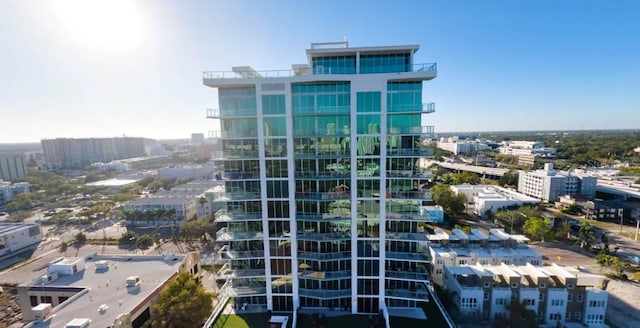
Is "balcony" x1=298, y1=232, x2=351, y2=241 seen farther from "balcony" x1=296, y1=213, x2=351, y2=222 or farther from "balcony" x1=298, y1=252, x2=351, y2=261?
"balcony" x1=298, y1=252, x2=351, y2=261

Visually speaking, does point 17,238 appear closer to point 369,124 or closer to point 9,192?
point 9,192

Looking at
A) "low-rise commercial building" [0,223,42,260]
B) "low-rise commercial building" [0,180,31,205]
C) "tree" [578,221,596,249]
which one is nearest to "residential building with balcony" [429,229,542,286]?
"tree" [578,221,596,249]

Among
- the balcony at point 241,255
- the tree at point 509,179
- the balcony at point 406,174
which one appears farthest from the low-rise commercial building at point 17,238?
the tree at point 509,179

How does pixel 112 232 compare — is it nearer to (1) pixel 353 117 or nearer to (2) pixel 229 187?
(2) pixel 229 187

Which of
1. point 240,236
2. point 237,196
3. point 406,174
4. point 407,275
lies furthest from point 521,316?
point 237,196

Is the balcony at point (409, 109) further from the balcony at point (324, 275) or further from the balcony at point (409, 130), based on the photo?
the balcony at point (324, 275)

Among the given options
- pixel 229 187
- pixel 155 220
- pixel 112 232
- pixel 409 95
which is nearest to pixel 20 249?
pixel 112 232
